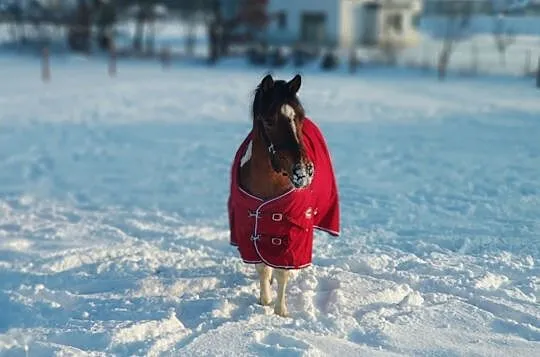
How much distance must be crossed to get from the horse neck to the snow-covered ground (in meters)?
0.74

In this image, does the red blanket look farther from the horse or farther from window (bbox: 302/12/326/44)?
window (bbox: 302/12/326/44)

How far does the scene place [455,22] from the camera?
95.0 ft

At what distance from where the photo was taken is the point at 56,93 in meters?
17.0

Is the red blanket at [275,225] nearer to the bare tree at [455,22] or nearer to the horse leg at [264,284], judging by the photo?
the horse leg at [264,284]

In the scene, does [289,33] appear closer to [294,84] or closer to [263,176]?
[263,176]

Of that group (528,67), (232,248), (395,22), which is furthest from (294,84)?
(395,22)

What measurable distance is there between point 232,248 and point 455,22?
25831 millimetres

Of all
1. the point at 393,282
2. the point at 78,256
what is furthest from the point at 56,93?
the point at 393,282

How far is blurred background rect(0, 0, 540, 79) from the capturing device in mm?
27484

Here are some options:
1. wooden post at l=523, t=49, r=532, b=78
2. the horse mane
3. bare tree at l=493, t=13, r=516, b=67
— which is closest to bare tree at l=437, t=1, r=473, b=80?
bare tree at l=493, t=13, r=516, b=67

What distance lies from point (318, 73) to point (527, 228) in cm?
2009

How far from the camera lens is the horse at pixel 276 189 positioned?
11.4ft

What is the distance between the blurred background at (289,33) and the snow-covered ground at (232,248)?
1534 cm

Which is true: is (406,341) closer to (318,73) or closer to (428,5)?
(318,73)
